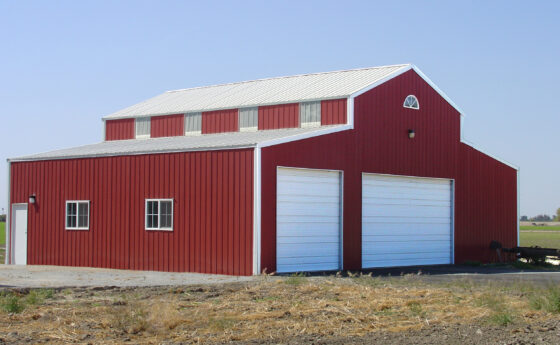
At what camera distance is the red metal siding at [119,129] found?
34.2 meters

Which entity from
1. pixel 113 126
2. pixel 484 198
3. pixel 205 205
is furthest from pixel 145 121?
pixel 484 198

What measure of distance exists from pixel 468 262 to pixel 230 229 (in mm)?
11040

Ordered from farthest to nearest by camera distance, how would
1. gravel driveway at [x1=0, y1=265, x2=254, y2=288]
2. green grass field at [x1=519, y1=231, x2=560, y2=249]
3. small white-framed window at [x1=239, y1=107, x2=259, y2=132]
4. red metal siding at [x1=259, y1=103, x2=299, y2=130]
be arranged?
green grass field at [x1=519, y1=231, x2=560, y2=249]
small white-framed window at [x1=239, y1=107, x2=259, y2=132]
red metal siding at [x1=259, y1=103, x2=299, y2=130]
gravel driveway at [x1=0, y1=265, x2=254, y2=288]

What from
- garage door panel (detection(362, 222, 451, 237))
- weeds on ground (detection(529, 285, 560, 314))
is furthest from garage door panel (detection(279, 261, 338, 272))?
weeds on ground (detection(529, 285, 560, 314))

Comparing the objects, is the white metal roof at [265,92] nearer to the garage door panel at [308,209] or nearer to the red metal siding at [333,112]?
the red metal siding at [333,112]

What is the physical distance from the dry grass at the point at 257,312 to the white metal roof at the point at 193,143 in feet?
21.2

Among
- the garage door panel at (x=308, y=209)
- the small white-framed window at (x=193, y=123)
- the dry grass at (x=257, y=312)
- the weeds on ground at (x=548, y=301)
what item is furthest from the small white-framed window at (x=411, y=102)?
the weeds on ground at (x=548, y=301)

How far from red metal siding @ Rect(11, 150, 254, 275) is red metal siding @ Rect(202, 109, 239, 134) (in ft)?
17.4

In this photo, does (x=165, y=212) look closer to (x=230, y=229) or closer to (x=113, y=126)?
(x=230, y=229)

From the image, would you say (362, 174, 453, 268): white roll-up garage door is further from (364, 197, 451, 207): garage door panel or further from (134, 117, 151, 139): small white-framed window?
(134, 117, 151, 139): small white-framed window

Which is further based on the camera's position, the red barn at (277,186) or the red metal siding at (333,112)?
the red metal siding at (333,112)

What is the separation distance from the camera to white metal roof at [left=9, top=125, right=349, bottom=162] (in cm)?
2430

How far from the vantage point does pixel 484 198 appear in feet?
107

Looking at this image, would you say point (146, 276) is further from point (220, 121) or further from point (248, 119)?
point (220, 121)
